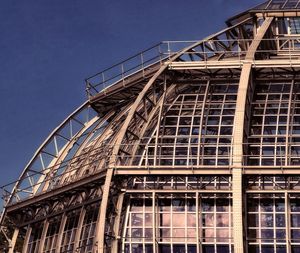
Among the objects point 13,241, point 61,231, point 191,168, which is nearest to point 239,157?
point 191,168

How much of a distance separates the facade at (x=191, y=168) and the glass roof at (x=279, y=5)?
71 centimetres

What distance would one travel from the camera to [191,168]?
56.2 meters

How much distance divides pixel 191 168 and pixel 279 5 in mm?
18896

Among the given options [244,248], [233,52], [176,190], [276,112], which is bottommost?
[244,248]

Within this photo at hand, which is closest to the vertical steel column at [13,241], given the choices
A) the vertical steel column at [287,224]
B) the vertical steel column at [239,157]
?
the vertical steel column at [239,157]

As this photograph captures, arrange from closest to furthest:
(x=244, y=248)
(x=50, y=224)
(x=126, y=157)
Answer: (x=244, y=248) < (x=126, y=157) < (x=50, y=224)

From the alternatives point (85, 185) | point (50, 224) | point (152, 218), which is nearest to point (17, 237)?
point (50, 224)

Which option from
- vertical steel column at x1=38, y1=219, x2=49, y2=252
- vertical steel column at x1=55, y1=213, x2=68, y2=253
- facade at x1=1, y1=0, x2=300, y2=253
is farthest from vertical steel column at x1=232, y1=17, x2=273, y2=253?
vertical steel column at x1=38, y1=219, x2=49, y2=252

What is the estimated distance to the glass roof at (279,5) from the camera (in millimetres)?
68188

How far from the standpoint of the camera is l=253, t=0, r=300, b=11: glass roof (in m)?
68.2

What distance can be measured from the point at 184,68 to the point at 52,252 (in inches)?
593

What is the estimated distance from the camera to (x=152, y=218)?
186 ft

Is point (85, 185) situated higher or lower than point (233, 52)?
lower

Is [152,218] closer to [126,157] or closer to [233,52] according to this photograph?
[126,157]
